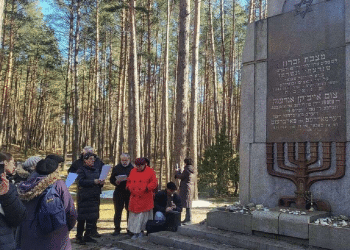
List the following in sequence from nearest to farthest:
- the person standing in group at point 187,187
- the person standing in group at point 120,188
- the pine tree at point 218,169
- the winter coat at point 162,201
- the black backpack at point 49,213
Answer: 1. the black backpack at point 49,213
2. the winter coat at point 162,201
3. the person standing in group at point 120,188
4. the person standing in group at point 187,187
5. the pine tree at point 218,169

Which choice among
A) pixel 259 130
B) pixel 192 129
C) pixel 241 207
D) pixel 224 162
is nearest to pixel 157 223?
pixel 241 207

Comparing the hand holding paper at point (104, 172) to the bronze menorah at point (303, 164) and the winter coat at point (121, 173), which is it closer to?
the winter coat at point (121, 173)

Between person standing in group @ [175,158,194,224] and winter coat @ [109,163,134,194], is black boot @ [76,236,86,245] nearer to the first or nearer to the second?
winter coat @ [109,163,134,194]

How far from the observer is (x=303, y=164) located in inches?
213

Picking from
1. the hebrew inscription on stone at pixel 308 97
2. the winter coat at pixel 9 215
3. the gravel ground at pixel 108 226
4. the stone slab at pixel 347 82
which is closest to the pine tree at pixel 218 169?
the gravel ground at pixel 108 226

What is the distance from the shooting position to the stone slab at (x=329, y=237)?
4326 mm

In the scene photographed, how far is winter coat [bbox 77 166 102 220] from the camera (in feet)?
19.9

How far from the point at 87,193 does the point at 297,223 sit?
142 inches

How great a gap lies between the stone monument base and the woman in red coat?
4.20 feet

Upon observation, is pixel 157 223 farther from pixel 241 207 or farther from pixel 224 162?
pixel 224 162

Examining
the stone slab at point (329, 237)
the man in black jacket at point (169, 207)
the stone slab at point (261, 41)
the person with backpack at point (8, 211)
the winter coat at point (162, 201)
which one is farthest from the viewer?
the winter coat at point (162, 201)

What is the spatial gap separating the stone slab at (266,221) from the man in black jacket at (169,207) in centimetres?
166

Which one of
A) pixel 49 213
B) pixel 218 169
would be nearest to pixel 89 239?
pixel 49 213

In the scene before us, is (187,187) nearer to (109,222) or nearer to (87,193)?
(109,222)
